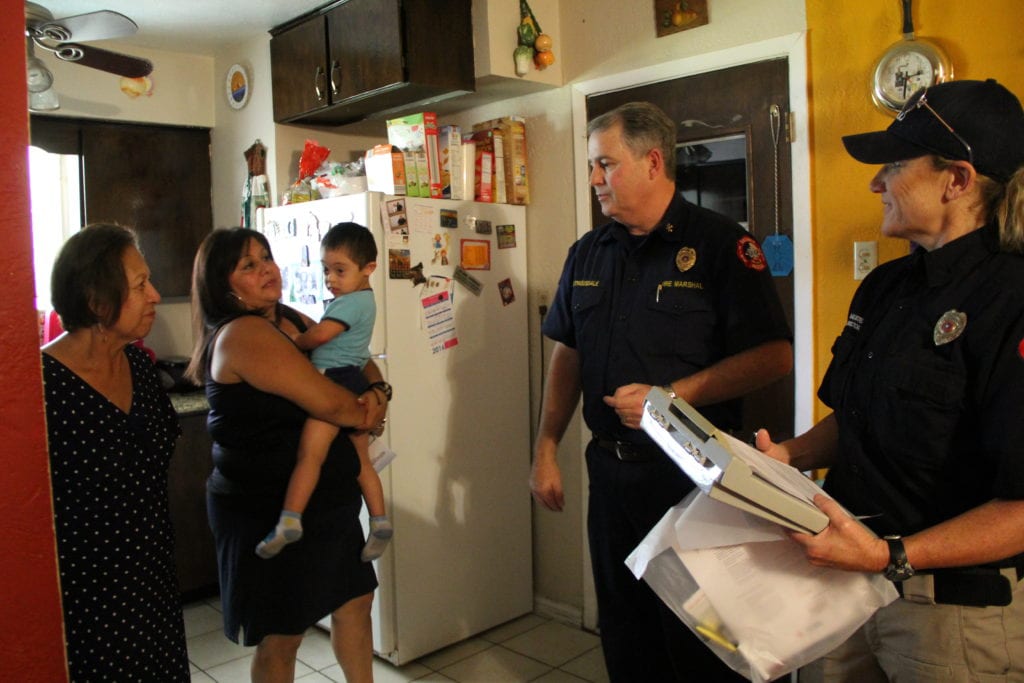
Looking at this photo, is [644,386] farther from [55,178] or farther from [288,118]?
[55,178]

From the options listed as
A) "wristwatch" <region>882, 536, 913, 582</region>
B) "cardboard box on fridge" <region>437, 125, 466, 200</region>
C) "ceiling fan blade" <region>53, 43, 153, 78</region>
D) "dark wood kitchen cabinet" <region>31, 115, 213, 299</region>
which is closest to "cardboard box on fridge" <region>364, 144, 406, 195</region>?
"cardboard box on fridge" <region>437, 125, 466, 200</region>

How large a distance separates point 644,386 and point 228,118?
289 cm

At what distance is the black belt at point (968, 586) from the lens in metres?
1.19

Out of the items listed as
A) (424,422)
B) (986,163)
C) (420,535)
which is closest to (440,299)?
(424,422)

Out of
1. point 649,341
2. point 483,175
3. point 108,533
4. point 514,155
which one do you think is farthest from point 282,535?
point 514,155

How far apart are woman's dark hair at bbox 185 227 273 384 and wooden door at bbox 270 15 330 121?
1510mm

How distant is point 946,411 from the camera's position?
1.19 meters

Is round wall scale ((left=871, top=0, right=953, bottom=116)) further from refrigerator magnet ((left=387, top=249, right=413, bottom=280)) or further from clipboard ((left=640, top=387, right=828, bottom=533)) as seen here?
refrigerator magnet ((left=387, top=249, right=413, bottom=280))

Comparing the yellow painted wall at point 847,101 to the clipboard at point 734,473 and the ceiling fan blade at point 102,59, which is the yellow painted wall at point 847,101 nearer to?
the clipboard at point 734,473

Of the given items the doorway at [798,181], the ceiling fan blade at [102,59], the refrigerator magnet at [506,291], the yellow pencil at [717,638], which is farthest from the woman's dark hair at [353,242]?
the yellow pencil at [717,638]

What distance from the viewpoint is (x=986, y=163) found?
3.95 ft

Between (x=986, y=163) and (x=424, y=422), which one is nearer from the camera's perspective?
(x=986, y=163)

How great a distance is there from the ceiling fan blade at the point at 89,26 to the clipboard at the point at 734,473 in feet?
7.09

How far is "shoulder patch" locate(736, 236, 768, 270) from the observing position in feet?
6.13
